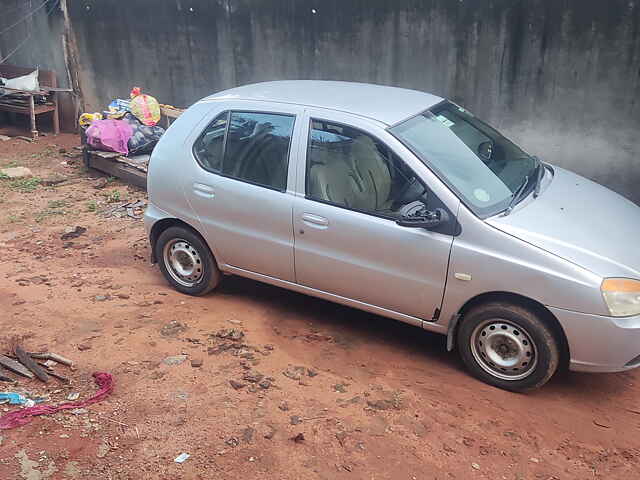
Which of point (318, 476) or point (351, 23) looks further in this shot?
point (351, 23)

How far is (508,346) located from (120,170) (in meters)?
6.88

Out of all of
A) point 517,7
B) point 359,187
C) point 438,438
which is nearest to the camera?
point 438,438

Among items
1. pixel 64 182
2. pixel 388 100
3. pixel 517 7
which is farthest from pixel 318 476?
pixel 64 182

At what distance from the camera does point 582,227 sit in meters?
4.34

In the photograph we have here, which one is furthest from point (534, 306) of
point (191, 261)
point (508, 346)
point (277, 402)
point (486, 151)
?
point (191, 261)

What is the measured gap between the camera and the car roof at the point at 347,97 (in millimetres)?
4828

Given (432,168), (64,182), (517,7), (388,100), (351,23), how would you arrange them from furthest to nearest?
1. (64,182)
2. (351,23)
3. (517,7)
4. (388,100)
5. (432,168)

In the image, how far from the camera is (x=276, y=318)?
17.9 feet

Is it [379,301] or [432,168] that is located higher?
[432,168]

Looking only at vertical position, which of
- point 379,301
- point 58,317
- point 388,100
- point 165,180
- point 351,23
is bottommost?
point 58,317

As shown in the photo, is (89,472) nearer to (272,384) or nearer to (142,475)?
(142,475)

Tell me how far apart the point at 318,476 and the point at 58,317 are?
305 cm

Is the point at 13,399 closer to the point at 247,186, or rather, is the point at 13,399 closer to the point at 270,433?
the point at 270,433

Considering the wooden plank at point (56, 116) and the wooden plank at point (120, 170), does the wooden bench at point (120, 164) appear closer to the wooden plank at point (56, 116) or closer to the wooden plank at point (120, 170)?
the wooden plank at point (120, 170)
